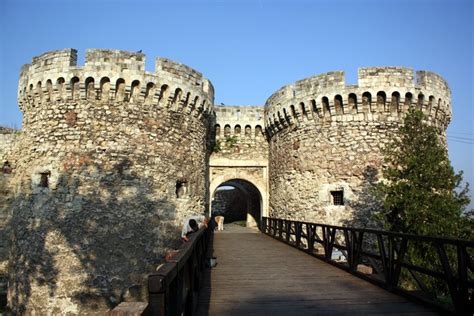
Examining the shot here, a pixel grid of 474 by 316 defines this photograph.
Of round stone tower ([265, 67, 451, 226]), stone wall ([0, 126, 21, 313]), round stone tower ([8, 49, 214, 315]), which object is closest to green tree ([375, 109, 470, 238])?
round stone tower ([265, 67, 451, 226])

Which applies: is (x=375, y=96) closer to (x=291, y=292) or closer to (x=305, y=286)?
(x=305, y=286)

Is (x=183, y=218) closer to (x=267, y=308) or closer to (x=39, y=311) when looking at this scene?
(x=39, y=311)

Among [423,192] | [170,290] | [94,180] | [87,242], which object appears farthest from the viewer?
[94,180]

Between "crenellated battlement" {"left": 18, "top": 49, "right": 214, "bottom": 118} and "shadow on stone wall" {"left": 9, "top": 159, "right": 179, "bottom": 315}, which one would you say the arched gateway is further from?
"shadow on stone wall" {"left": 9, "top": 159, "right": 179, "bottom": 315}

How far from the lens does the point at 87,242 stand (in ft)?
28.5

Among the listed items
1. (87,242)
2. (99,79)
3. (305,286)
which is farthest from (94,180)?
(305,286)

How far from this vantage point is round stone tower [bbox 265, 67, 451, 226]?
10.9m

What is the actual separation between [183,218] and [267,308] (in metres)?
6.46

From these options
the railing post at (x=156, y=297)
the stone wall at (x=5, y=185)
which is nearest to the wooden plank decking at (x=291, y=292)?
the railing post at (x=156, y=297)

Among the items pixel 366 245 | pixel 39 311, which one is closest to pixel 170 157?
pixel 39 311

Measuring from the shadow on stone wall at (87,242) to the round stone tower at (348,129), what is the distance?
5.25 meters

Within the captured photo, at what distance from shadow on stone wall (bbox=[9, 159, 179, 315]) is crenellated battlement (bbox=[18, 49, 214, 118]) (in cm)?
206

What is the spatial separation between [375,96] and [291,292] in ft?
27.2

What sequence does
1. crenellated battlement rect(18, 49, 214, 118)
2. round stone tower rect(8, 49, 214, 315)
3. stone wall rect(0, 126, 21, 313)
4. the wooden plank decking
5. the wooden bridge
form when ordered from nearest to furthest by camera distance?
the wooden bridge, the wooden plank decking, round stone tower rect(8, 49, 214, 315), crenellated battlement rect(18, 49, 214, 118), stone wall rect(0, 126, 21, 313)
